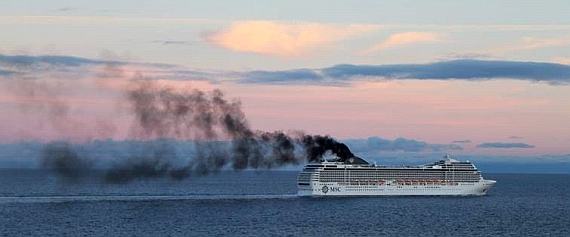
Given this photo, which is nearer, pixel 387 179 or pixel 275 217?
pixel 275 217

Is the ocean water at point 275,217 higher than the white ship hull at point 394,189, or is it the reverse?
the white ship hull at point 394,189

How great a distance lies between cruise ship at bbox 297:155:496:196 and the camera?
576 feet

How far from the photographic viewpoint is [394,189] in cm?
18312

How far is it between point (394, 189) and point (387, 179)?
8.37 ft

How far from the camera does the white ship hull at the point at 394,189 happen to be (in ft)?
573

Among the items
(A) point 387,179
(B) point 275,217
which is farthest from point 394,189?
(B) point 275,217

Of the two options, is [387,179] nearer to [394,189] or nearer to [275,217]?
[394,189]

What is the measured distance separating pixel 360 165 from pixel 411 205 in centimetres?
2175

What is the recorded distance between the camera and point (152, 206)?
148500 mm

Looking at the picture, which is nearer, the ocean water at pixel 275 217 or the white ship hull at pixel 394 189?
the ocean water at pixel 275 217

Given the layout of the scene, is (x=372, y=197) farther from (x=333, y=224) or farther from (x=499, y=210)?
(x=333, y=224)

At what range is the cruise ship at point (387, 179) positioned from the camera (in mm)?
175500

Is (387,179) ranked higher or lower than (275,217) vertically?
higher

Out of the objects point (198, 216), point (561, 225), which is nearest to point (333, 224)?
point (198, 216)
